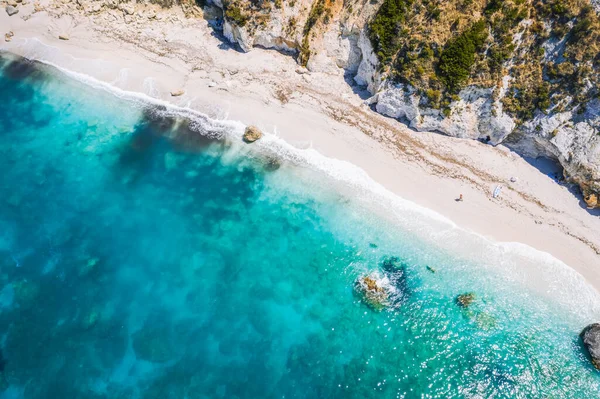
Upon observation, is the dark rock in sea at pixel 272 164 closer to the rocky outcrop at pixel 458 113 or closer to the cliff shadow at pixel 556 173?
the rocky outcrop at pixel 458 113

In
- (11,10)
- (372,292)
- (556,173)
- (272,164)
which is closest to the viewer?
(372,292)

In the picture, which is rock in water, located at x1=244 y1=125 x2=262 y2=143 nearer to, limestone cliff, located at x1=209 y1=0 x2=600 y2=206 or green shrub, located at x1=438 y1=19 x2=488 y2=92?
limestone cliff, located at x1=209 y1=0 x2=600 y2=206

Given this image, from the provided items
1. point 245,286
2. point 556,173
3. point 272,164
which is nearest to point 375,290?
point 245,286

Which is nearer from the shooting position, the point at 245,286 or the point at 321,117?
the point at 245,286

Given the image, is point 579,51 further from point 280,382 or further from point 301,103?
point 280,382

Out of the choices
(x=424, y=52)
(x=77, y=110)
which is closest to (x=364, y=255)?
(x=424, y=52)

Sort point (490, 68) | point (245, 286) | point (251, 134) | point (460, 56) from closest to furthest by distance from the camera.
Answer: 1. point (245, 286)
2. point (460, 56)
3. point (490, 68)
4. point (251, 134)

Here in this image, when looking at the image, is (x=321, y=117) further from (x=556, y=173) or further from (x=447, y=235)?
(x=556, y=173)

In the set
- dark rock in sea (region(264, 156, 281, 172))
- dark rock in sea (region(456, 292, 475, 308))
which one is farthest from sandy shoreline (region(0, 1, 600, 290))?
dark rock in sea (region(456, 292, 475, 308))
